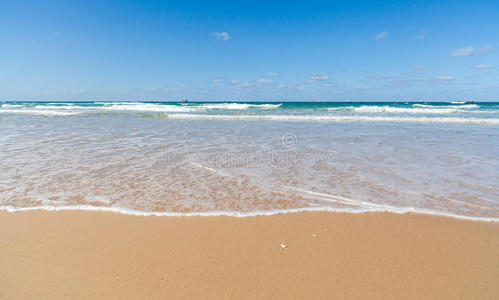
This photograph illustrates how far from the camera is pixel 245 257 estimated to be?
99.7 inches

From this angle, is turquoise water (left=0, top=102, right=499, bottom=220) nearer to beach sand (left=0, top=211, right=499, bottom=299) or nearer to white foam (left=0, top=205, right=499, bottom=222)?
white foam (left=0, top=205, right=499, bottom=222)

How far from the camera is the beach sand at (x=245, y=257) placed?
2129 millimetres

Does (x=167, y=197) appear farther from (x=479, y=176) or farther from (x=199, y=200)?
(x=479, y=176)

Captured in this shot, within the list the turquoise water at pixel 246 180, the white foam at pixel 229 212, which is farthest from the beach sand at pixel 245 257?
the turquoise water at pixel 246 180

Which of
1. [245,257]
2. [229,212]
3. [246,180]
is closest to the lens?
[245,257]

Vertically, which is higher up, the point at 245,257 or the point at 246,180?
the point at 246,180

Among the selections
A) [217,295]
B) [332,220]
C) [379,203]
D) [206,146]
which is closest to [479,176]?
[379,203]

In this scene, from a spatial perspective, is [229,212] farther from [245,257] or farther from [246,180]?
[246,180]

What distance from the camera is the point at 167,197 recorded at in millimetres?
4012

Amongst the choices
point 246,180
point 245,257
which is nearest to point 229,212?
point 245,257

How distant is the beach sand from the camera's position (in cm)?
213

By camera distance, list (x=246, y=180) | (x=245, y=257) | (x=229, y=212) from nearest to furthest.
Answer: (x=245, y=257) → (x=229, y=212) → (x=246, y=180)

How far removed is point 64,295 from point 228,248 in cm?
137

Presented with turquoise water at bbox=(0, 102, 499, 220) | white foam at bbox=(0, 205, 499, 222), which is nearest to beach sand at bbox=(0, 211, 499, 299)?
white foam at bbox=(0, 205, 499, 222)
